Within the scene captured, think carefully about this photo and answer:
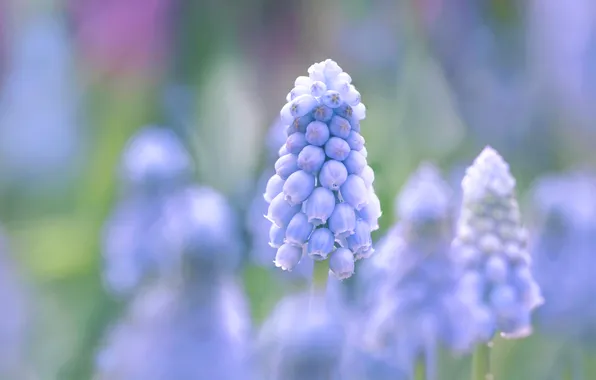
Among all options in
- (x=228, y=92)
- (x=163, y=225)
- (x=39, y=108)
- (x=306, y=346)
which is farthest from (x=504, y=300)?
(x=39, y=108)

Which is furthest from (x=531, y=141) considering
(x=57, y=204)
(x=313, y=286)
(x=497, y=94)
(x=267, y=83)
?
(x=313, y=286)

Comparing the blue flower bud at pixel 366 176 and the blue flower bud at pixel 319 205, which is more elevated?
the blue flower bud at pixel 366 176

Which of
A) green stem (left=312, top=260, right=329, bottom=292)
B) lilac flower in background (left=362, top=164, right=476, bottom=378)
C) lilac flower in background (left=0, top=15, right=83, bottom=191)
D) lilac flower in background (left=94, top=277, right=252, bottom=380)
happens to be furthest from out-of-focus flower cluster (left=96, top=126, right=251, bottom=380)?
lilac flower in background (left=0, top=15, right=83, bottom=191)

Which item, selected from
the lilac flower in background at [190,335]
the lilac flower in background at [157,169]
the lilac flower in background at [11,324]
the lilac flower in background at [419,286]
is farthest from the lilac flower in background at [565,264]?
the lilac flower in background at [11,324]

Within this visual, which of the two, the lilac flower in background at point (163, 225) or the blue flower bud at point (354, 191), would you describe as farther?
the lilac flower in background at point (163, 225)

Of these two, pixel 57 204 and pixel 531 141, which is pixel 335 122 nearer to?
pixel 531 141

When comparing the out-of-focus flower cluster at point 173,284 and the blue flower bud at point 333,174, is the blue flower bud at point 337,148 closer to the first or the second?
the blue flower bud at point 333,174

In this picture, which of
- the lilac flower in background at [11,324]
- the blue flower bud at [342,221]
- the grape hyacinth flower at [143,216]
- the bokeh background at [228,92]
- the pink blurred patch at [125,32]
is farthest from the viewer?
the pink blurred patch at [125,32]

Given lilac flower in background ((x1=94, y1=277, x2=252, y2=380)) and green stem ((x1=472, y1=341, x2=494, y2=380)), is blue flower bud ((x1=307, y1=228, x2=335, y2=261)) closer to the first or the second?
green stem ((x1=472, y1=341, x2=494, y2=380))
